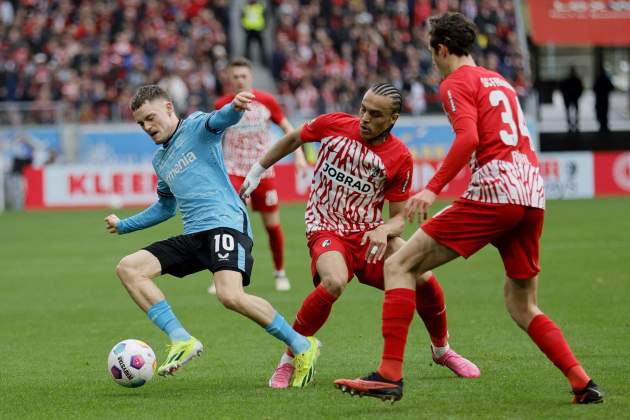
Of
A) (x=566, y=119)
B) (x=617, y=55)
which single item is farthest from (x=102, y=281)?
(x=617, y=55)

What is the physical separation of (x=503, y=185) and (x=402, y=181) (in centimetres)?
115

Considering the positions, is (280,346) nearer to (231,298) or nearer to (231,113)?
(231,298)

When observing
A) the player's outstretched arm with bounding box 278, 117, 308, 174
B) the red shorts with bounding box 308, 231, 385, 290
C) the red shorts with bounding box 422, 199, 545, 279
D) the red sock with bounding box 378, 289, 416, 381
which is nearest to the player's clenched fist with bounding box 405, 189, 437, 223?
the red shorts with bounding box 422, 199, 545, 279

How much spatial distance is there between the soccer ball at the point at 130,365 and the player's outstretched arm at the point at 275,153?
48.2 inches

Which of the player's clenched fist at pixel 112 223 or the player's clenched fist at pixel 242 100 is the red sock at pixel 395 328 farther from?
the player's clenched fist at pixel 112 223

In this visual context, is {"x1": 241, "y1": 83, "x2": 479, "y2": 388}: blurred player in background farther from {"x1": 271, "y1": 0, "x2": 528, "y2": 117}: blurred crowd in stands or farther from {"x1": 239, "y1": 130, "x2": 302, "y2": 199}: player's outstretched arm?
{"x1": 271, "y1": 0, "x2": 528, "y2": 117}: blurred crowd in stands

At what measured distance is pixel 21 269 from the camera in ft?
51.2

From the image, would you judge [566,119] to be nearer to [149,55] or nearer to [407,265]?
[149,55]

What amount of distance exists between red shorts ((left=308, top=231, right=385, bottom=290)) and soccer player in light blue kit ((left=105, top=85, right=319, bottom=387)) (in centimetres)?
44

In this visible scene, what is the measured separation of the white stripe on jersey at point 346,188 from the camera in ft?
23.9

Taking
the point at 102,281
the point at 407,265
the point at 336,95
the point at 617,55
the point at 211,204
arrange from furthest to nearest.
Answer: the point at 617,55
the point at 336,95
the point at 102,281
the point at 211,204
the point at 407,265

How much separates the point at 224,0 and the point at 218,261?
88.3 ft

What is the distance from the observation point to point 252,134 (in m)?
13.0

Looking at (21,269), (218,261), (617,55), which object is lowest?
(21,269)
